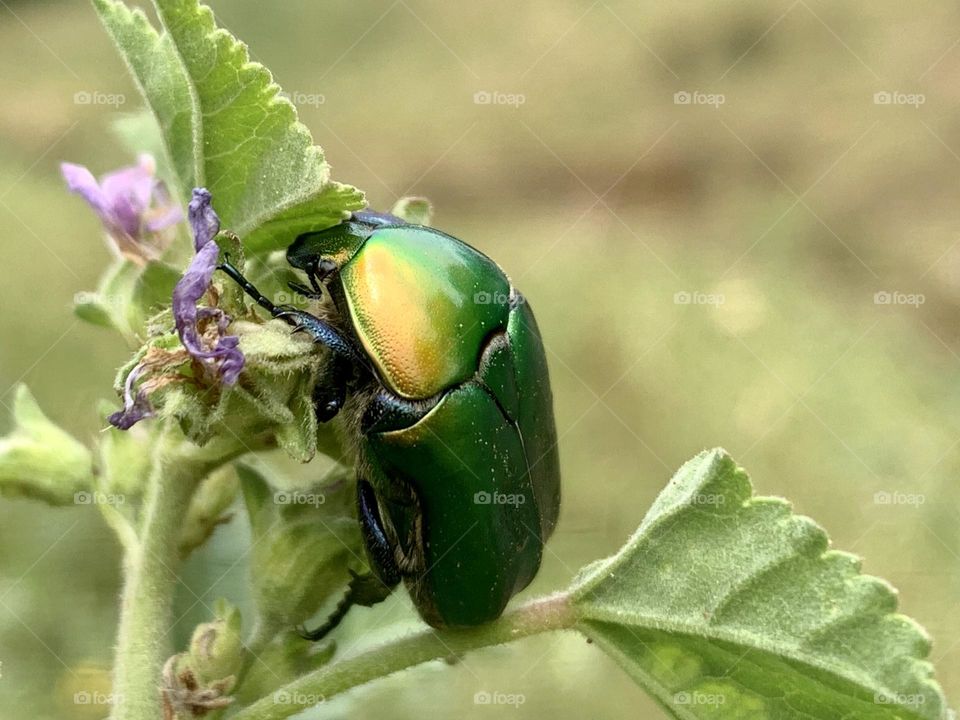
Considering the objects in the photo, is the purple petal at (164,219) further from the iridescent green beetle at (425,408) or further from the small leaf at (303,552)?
the small leaf at (303,552)

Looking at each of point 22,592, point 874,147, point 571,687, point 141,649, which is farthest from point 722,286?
point 141,649

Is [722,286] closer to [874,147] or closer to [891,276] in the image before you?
[891,276]
